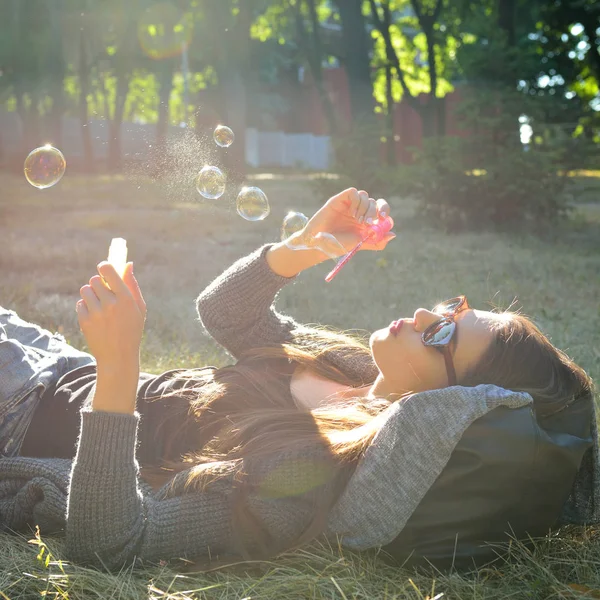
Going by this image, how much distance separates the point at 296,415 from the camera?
234 cm

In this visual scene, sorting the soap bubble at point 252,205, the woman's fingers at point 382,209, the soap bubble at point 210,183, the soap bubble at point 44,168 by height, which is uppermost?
the soap bubble at point 44,168

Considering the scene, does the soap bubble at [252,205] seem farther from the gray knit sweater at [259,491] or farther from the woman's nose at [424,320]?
the gray knit sweater at [259,491]

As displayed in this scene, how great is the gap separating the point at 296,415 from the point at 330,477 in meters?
0.24

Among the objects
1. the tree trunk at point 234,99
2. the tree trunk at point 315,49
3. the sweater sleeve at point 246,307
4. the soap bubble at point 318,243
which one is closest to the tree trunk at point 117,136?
the tree trunk at point 234,99

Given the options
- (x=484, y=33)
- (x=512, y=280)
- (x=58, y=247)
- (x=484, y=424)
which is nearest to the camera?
(x=484, y=424)

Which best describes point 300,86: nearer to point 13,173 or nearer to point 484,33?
point 13,173

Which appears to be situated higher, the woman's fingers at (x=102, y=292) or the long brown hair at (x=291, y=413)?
the woman's fingers at (x=102, y=292)

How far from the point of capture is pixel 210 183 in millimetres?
3467

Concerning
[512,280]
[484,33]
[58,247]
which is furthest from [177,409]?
[484,33]

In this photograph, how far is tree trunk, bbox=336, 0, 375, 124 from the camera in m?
15.3

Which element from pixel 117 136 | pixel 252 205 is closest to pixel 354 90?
pixel 117 136

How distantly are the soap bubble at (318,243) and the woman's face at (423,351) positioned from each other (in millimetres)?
475

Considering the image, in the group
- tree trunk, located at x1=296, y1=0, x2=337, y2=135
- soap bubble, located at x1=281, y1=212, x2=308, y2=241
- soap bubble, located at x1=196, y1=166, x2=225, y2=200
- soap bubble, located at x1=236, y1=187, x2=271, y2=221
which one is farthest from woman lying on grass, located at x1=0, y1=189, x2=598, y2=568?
tree trunk, located at x1=296, y1=0, x2=337, y2=135

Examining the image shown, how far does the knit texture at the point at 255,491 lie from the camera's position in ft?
6.69
